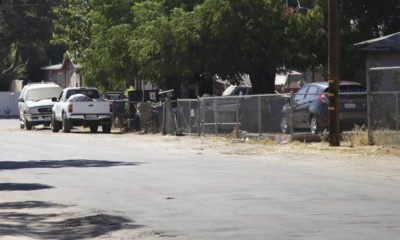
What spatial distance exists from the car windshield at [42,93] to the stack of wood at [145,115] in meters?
6.78

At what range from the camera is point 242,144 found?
86.8 ft

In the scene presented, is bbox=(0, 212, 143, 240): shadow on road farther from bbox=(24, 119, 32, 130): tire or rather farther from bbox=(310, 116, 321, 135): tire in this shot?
bbox=(24, 119, 32, 130): tire

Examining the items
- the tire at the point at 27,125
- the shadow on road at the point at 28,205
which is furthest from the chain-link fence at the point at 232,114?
the shadow on road at the point at 28,205

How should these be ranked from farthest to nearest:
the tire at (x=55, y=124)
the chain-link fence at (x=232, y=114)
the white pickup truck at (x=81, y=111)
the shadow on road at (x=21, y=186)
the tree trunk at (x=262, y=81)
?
the tire at (x=55, y=124) < the white pickup truck at (x=81, y=111) < the tree trunk at (x=262, y=81) < the chain-link fence at (x=232, y=114) < the shadow on road at (x=21, y=186)

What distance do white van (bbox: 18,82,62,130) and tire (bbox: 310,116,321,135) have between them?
737 inches

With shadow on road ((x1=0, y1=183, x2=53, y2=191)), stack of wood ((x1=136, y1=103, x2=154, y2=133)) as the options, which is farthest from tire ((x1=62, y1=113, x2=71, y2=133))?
shadow on road ((x1=0, y1=183, x2=53, y2=191))

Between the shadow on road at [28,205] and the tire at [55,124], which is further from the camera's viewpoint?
the tire at [55,124]

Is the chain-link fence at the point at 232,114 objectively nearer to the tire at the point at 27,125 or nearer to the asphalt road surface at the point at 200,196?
the asphalt road surface at the point at 200,196

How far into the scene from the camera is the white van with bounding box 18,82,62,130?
41.2 meters

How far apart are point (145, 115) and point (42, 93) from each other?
8082mm

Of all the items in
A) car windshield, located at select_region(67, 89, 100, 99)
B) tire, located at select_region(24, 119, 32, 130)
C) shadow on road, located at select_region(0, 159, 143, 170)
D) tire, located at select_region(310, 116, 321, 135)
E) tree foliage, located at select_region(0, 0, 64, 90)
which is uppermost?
tree foliage, located at select_region(0, 0, 64, 90)

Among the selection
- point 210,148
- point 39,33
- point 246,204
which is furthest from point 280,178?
Answer: point 39,33

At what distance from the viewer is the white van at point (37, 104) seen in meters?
41.2

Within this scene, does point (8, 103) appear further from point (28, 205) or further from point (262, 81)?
point (28, 205)
